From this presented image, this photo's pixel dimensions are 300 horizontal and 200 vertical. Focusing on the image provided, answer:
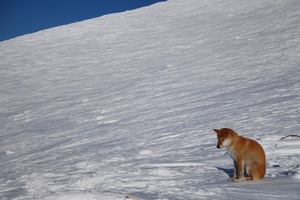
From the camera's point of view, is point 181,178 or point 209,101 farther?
point 209,101

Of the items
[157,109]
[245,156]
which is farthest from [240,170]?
[157,109]

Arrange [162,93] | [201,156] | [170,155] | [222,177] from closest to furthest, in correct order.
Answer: [222,177]
[201,156]
[170,155]
[162,93]

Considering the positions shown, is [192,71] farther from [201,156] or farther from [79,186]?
[79,186]

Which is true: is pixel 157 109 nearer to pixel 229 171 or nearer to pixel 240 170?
pixel 229 171

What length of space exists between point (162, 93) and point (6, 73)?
9336 millimetres

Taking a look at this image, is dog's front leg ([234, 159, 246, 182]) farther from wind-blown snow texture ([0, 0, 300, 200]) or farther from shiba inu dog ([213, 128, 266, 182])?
wind-blown snow texture ([0, 0, 300, 200])

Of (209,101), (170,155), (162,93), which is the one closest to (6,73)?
(162,93)

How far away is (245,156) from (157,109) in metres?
3.94

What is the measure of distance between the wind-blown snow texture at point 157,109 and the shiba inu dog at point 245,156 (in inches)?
4.6

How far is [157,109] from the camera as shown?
626 cm

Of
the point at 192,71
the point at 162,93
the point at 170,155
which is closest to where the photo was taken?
the point at 170,155

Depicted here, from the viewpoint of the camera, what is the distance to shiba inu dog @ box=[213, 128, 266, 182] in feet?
7.62

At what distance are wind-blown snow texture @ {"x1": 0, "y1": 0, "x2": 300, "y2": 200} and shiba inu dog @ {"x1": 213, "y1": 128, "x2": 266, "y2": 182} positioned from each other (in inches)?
4.6

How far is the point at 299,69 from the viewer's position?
634cm
